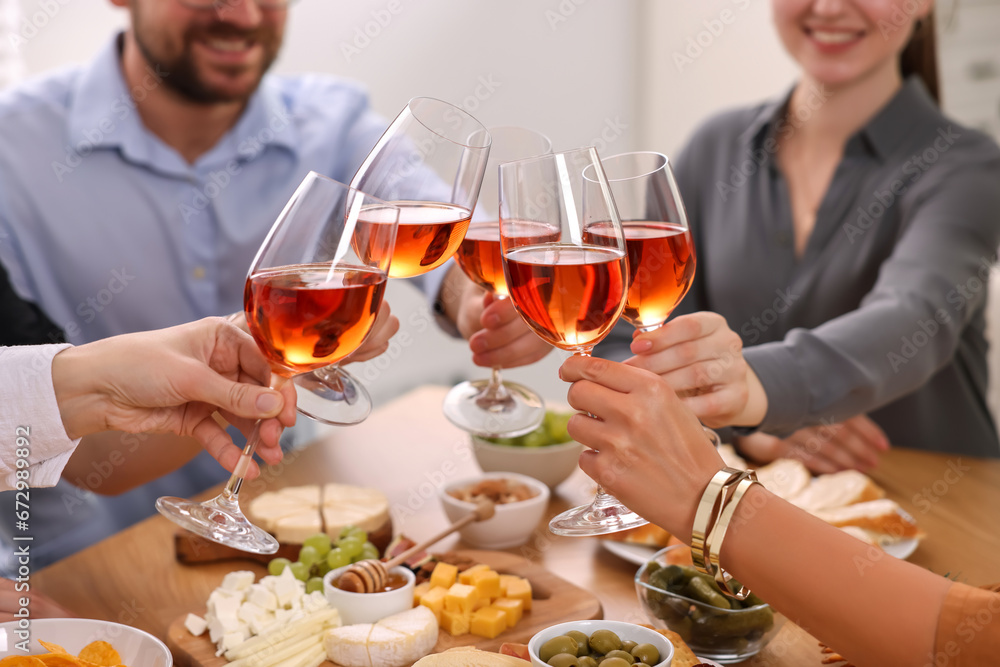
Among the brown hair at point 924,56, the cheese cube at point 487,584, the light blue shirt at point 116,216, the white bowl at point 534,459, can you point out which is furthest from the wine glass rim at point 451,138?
the brown hair at point 924,56

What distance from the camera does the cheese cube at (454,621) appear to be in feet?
3.92

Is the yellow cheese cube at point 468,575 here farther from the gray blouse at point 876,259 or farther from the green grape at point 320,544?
the gray blouse at point 876,259

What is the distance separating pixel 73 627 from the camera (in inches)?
42.5

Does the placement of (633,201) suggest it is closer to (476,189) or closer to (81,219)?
(476,189)

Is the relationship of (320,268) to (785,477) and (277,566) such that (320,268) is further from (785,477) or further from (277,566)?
(785,477)

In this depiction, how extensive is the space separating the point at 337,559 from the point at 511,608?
0.97 ft

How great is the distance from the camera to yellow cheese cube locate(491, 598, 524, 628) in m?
1.21

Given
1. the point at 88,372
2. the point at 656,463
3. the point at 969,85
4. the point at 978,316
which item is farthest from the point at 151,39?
the point at 969,85

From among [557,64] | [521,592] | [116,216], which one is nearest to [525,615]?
[521,592]

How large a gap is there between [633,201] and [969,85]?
315 centimetres

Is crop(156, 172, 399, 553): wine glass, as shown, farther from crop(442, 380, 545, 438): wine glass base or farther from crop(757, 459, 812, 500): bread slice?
crop(757, 459, 812, 500): bread slice

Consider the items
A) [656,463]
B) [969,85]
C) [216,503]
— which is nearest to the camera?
[656,463]

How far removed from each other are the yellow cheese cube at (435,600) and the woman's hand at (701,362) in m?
0.44

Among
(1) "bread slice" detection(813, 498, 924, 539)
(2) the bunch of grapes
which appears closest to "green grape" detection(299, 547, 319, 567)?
(2) the bunch of grapes
